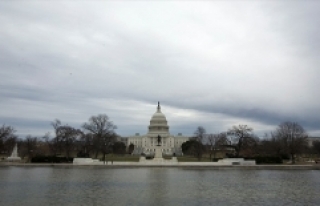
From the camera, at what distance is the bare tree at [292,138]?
196 ft

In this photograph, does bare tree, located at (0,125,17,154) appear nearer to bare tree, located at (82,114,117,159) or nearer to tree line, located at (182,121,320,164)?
bare tree, located at (82,114,117,159)

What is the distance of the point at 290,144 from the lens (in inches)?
2392

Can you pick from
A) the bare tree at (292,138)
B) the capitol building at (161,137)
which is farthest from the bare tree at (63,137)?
the capitol building at (161,137)

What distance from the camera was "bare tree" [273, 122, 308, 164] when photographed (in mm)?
59709

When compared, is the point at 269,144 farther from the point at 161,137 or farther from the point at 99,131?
the point at 161,137

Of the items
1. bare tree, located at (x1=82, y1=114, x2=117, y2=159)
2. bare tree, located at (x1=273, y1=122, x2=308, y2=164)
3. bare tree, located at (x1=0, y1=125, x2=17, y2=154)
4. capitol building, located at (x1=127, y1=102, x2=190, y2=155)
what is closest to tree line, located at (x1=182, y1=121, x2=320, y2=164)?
bare tree, located at (x1=273, y1=122, x2=308, y2=164)

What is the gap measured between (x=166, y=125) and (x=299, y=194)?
12151 cm

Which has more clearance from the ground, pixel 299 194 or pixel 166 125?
pixel 166 125

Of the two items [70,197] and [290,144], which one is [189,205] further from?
[290,144]

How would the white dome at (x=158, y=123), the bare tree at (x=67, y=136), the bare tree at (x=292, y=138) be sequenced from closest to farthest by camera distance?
the bare tree at (x=292, y=138) < the bare tree at (x=67, y=136) < the white dome at (x=158, y=123)

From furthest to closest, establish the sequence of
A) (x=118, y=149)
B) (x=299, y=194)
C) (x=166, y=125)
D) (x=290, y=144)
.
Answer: (x=166, y=125)
(x=118, y=149)
(x=290, y=144)
(x=299, y=194)

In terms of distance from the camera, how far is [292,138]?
208 ft

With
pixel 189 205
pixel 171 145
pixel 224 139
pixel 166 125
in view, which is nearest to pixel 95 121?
pixel 224 139

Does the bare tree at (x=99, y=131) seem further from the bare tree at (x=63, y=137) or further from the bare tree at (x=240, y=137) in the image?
the bare tree at (x=240, y=137)
